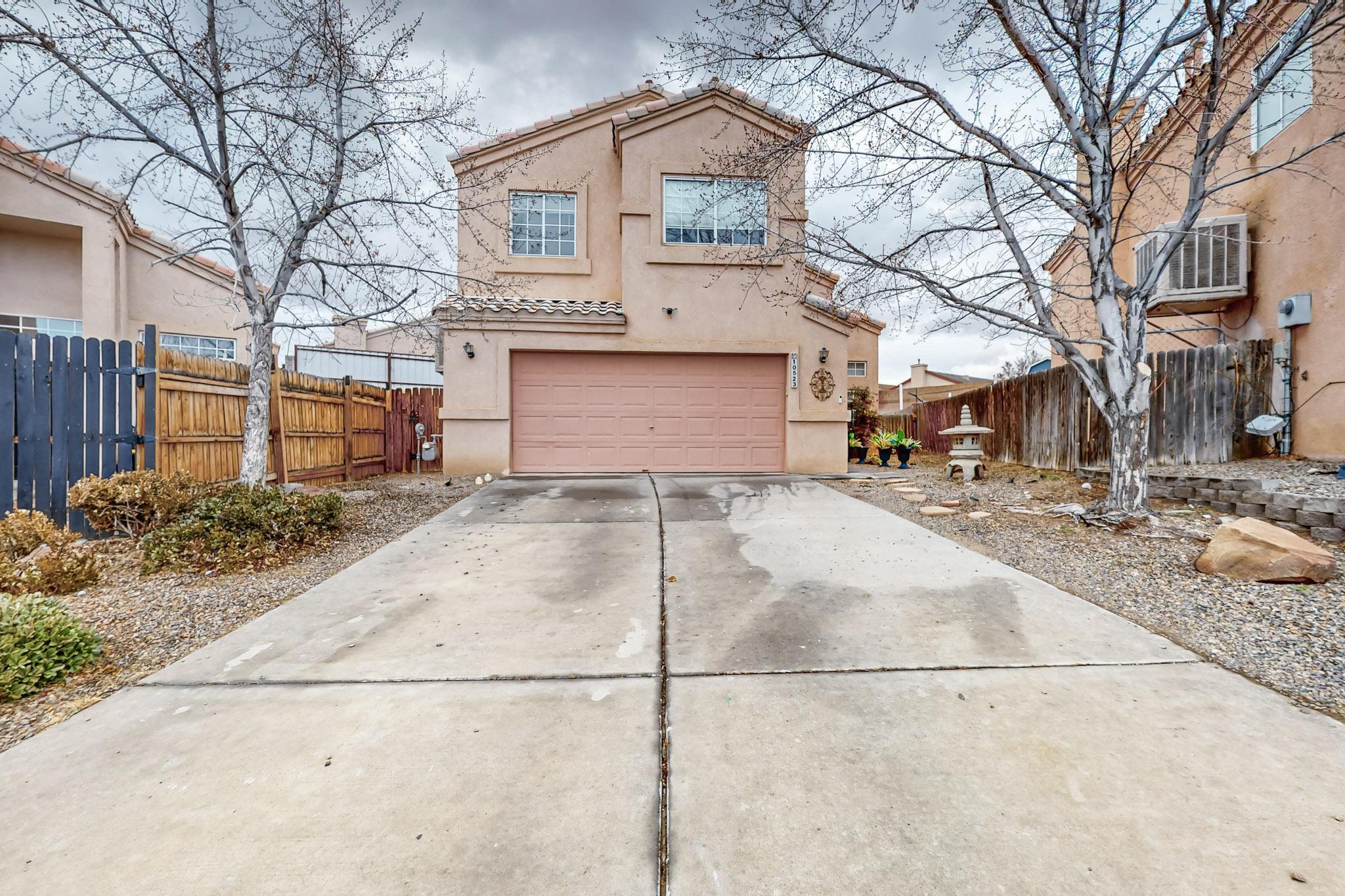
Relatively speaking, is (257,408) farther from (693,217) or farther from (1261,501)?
(1261,501)

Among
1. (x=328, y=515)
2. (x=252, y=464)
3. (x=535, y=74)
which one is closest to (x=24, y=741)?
(x=328, y=515)

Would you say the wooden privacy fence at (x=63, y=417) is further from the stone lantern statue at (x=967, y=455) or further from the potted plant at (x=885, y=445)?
the potted plant at (x=885, y=445)

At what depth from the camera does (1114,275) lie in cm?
588

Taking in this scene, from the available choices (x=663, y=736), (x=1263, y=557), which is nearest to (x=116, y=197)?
(x=663, y=736)

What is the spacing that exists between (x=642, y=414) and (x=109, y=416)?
7.06 metres

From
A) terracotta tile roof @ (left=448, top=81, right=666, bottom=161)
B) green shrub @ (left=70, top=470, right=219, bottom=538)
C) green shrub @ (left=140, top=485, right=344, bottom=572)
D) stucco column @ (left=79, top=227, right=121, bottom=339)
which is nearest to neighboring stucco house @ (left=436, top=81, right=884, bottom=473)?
terracotta tile roof @ (left=448, top=81, right=666, bottom=161)

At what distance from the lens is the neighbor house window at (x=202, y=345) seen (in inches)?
534

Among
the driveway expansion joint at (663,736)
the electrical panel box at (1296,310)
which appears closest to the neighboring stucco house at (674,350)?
the electrical panel box at (1296,310)

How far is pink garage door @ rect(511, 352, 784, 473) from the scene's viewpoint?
10.4 m

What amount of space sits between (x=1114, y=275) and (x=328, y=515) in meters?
8.43

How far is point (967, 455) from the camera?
32.9 ft

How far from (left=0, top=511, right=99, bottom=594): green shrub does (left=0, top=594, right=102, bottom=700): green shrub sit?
93cm

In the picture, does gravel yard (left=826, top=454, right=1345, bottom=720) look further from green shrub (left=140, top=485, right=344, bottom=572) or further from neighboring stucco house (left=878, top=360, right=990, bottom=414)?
neighboring stucco house (left=878, top=360, right=990, bottom=414)

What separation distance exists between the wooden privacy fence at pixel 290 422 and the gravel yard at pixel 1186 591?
8.37m
